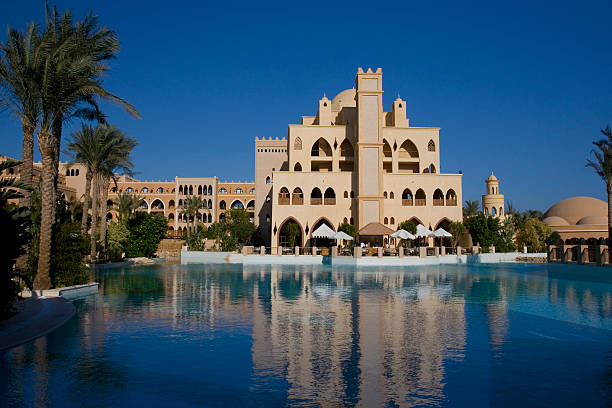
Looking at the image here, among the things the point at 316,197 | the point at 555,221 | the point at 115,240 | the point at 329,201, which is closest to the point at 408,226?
the point at 329,201

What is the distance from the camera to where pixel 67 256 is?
1614cm

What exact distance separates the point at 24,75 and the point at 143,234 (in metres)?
25.7

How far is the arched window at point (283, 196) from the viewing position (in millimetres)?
42041

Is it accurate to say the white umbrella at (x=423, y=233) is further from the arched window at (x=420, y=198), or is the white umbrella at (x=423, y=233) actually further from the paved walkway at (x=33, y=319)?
the paved walkway at (x=33, y=319)

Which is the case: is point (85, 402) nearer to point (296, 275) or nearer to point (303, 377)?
point (303, 377)

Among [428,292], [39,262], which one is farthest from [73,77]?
[428,292]

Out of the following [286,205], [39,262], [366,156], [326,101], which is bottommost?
[39,262]

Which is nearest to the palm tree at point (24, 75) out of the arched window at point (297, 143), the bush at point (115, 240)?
the bush at point (115, 240)

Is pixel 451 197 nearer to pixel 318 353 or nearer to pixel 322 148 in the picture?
pixel 322 148

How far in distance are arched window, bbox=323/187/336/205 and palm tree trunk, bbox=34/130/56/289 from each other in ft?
92.4

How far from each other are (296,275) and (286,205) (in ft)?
57.7

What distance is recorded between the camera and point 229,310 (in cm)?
1325

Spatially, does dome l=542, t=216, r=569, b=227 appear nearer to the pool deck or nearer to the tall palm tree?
the pool deck

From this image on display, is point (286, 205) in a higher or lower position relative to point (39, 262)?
higher
